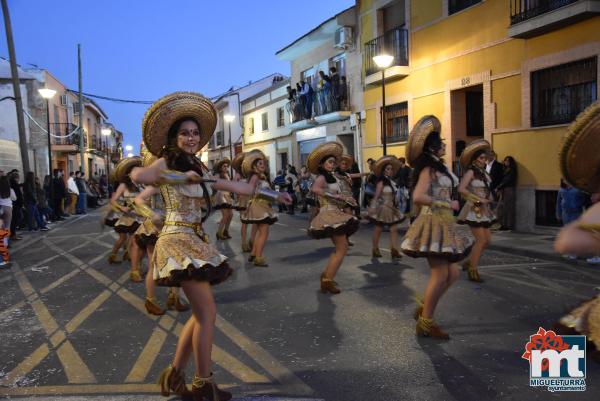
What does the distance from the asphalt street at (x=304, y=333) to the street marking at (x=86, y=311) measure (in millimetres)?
15

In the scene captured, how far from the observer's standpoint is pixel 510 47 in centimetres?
1307

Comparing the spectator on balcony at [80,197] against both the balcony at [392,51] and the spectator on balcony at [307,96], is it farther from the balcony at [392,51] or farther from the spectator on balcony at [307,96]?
the balcony at [392,51]

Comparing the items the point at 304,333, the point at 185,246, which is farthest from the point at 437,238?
the point at 185,246

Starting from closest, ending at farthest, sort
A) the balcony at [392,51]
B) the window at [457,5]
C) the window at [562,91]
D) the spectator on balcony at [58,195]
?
the window at [562,91]
the window at [457,5]
the balcony at [392,51]
the spectator on balcony at [58,195]

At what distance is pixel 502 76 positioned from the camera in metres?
13.3

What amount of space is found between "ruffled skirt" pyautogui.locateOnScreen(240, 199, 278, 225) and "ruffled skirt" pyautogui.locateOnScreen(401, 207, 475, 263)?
4523mm

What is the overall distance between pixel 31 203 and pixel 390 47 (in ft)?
40.7

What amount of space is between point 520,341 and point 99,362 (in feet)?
12.0

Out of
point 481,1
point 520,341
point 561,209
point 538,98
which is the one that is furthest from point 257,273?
point 481,1

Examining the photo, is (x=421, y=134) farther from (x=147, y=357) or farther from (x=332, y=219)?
(x=147, y=357)

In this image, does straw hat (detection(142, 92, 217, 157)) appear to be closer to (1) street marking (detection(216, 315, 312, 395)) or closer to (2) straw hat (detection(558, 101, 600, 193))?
(1) street marking (detection(216, 315, 312, 395))

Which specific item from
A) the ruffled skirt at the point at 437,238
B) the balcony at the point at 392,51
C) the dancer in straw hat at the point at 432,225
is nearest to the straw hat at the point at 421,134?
the dancer in straw hat at the point at 432,225

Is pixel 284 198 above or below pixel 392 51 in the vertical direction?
below

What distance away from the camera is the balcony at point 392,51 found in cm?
1730
